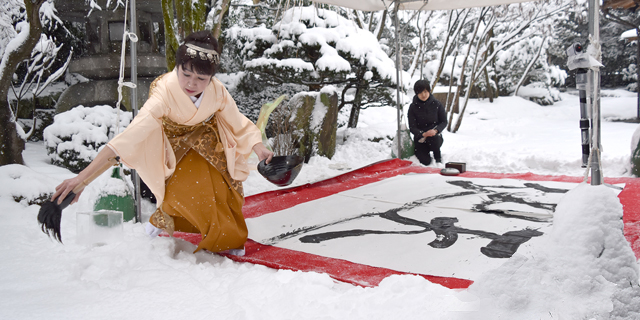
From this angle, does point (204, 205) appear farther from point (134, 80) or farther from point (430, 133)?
point (430, 133)

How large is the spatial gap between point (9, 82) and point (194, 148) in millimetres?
2607

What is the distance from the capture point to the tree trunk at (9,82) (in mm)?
3588

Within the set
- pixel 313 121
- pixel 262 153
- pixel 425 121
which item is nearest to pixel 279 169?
pixel 262 153

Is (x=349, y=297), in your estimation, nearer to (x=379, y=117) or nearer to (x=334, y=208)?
(x=334, y=208)

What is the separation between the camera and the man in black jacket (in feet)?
16.8

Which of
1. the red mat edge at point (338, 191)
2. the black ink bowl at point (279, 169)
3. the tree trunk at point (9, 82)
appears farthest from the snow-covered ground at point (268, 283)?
the tree trunk at point (9, 82)

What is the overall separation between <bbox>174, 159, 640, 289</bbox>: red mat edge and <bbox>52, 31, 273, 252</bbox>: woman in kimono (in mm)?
234

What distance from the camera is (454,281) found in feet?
5.54

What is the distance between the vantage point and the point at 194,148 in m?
2.20

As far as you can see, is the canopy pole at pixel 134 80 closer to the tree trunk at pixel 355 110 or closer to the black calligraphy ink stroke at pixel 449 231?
the black calligraphy ink stroke at pixel 449 231

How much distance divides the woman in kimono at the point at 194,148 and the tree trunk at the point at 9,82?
89.8 inches

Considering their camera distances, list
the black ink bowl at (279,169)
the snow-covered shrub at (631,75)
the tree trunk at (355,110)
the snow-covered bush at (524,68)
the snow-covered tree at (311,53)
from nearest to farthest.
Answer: the black ink bowl at (279,169), the snow-covered tree at (311,53), the tree trunk at (355,110), the snow-covered bush at (524,68), the snow-covered shrub at (631,75)

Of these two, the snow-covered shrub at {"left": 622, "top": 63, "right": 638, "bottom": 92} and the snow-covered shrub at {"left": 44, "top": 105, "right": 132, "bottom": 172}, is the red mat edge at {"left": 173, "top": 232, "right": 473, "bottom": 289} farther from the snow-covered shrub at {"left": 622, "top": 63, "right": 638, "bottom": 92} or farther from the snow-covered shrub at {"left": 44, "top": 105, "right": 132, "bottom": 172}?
the snow-covered shrub at {"left": 622, "top": 63, "right": 638, "bottom": 92}

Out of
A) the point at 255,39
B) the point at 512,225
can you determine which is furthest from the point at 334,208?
the point at 255,39
